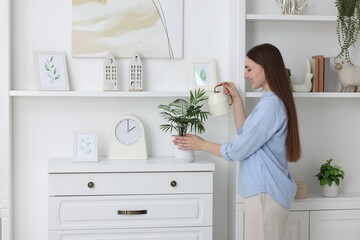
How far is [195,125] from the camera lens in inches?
127

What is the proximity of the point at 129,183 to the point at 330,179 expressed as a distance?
1152mm

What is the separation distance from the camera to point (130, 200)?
311 centimetres

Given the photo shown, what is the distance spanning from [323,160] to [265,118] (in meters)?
0.98

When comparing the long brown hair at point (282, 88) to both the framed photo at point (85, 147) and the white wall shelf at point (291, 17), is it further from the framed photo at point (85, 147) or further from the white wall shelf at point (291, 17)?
the framed photo at point (85, 147)

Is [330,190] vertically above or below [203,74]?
below

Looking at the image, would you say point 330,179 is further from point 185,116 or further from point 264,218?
point 185,116

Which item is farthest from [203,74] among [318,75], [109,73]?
[318,75]

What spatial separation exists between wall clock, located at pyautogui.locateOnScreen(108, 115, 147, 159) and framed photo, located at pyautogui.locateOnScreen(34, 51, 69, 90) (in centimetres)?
35

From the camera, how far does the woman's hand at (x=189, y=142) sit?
122 inches

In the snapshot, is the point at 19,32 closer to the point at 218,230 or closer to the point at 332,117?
the point at 218,230

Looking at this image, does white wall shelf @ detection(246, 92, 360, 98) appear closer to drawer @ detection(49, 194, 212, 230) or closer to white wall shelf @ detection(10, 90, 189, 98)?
white wall shelf @ detection(10, 90, 189, 98)

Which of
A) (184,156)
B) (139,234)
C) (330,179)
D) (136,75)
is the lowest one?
(139,234)

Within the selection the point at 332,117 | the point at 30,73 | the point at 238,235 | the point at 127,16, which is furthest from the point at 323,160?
the point at 30,73

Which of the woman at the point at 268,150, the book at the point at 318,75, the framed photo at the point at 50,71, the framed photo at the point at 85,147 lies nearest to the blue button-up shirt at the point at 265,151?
the woman at the point at 268,150
